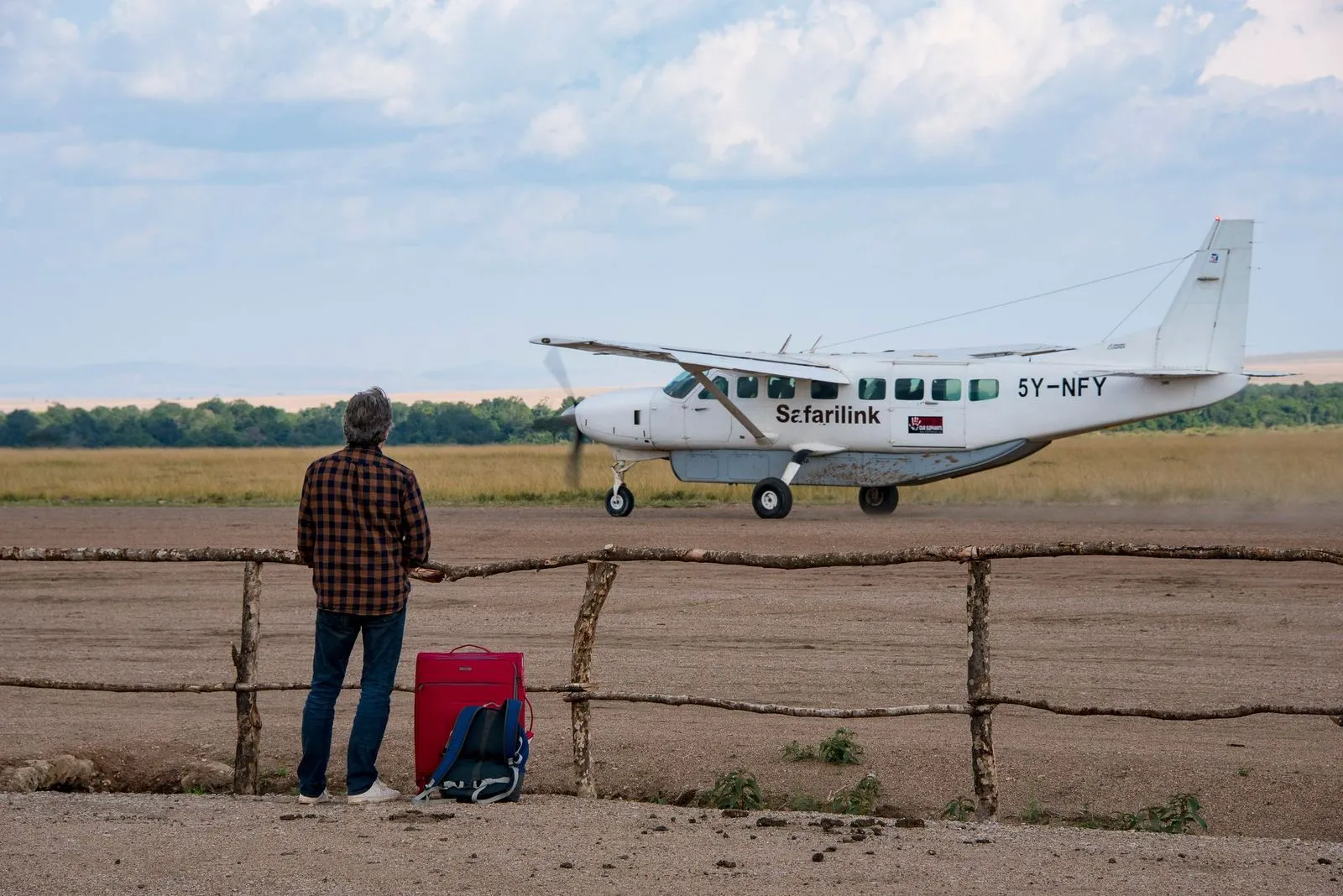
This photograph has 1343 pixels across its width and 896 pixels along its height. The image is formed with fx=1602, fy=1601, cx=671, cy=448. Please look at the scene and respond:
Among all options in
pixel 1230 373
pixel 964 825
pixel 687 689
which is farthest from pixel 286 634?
A: pixel 1230 373

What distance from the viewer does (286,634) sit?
45.6 ft

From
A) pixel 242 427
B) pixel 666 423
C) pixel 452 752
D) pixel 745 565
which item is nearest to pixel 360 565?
pixel 452 752

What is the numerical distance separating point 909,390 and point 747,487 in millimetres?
12267

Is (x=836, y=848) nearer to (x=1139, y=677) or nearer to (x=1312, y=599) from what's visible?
(x=1139, y=677)

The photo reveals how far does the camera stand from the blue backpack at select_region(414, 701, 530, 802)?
287 inches

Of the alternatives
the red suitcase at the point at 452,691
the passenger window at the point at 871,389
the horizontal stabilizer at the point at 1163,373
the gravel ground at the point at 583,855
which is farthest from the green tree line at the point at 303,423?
the gravel ground at the point at 583,855

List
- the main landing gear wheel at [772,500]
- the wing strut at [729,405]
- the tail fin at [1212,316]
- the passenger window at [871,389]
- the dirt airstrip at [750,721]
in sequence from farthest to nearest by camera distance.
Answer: the main landing gear wheel at [772,500] < the wing strut at [729,405] < the passenger window at [871,389] < the tail fin at [1212,316] < the dirt airstrip at [750,721]

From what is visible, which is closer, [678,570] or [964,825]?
[964,825]

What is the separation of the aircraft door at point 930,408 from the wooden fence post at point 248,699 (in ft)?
56.8

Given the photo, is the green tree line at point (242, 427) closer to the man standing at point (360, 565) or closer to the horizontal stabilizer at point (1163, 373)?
the horizontal stabilizer at point (1163, 373)

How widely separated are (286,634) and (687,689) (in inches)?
174

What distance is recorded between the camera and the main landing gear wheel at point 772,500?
25.1 metres

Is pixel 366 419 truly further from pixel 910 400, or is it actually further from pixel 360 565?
pixel 910 400

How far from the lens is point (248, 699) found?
824 cm
